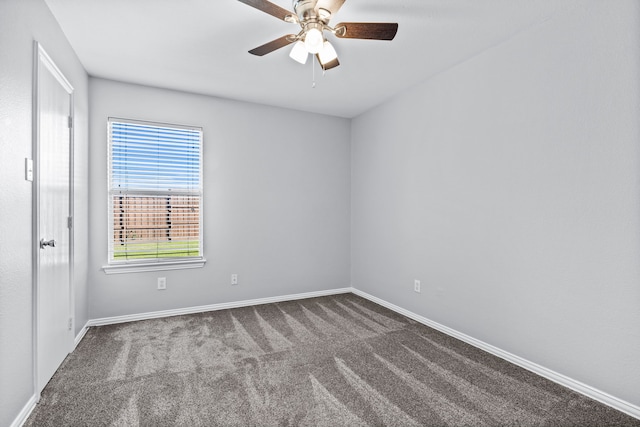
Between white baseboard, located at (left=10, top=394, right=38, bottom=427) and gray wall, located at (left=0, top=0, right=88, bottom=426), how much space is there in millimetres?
30

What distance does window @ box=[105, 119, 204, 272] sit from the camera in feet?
11.3

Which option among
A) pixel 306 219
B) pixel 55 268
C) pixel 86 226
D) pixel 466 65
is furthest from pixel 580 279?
pixel 86 226

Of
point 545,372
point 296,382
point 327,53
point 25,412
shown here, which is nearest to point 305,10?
point 327,53

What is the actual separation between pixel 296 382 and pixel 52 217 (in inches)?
80.8

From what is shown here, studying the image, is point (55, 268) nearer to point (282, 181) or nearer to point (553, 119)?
point (282, 181)

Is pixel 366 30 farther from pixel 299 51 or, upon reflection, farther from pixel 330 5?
pixel 299 51

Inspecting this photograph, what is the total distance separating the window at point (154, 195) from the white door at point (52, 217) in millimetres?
782

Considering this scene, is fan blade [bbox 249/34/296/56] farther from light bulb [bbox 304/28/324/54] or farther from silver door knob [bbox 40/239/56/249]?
silver door knob [bbox 40/239/56/249]

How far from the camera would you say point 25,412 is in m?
1.82

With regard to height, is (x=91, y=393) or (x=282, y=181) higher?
(x=282, y=181)

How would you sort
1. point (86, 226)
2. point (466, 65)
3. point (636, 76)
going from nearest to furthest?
1. point (636, 76)
2. point (466, 65)
3. point (86, 226)

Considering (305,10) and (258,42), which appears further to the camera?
(258,42)

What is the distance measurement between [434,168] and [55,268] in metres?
3.34

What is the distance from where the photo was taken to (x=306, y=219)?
14.5ft
